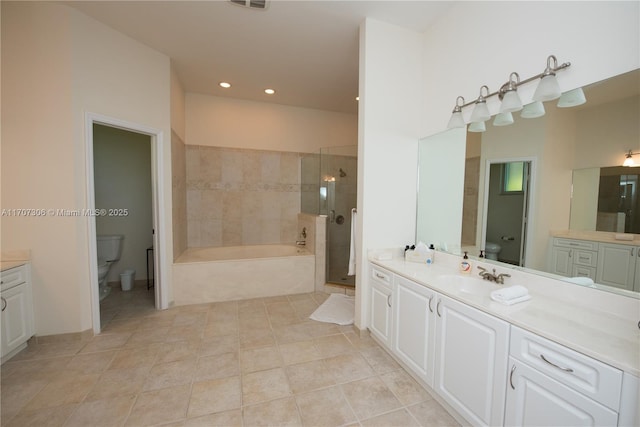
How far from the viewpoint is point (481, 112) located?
181 centimetres

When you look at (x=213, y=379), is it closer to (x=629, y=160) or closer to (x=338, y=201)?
(x=338, y=201)

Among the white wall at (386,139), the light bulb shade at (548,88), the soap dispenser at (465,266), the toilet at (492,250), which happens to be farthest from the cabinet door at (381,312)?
the light bulb shade at (548,88)

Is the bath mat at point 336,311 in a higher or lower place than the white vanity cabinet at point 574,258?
lower

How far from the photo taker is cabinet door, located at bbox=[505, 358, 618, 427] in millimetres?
921

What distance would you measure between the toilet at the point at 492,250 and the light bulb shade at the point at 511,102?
95cm

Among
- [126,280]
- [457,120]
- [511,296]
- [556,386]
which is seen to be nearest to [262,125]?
[126,280]

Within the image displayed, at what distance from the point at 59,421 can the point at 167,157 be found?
244cm

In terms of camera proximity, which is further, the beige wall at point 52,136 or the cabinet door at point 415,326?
the beige wall at point 52,136

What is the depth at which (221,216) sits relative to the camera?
417 centimetres

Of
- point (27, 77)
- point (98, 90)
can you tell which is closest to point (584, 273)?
point (98, 90)

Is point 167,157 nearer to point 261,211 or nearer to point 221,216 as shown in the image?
point 221,216

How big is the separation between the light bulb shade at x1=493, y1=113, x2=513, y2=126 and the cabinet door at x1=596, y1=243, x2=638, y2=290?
3.01ft

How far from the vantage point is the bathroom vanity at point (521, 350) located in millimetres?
917

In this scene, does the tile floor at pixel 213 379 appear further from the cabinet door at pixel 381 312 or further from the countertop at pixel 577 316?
the countertop at pixel 577 316
